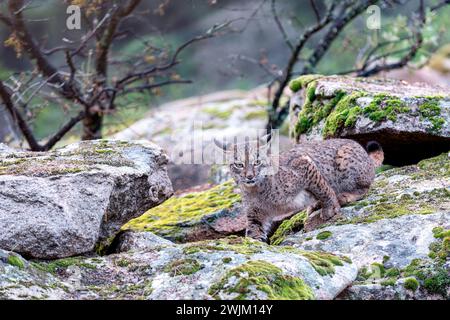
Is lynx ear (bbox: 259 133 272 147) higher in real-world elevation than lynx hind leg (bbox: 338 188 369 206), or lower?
higher

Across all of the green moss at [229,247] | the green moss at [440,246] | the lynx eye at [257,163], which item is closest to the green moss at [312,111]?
the lynx eye at [257,163]

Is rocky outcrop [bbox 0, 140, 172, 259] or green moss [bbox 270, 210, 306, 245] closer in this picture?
rocky outcrop [bbox 0, 140, 172, 259]

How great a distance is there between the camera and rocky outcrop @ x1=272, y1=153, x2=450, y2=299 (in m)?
5.75

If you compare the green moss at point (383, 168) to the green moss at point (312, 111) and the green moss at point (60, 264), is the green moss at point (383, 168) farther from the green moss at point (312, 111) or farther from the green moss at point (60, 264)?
the green moss at point (60, 264)

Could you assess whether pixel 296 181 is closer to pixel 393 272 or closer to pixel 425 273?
pixel 393 272

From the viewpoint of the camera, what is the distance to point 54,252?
19.1ft

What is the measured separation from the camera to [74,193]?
20.1ft

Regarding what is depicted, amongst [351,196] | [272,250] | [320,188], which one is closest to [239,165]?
[320,188]

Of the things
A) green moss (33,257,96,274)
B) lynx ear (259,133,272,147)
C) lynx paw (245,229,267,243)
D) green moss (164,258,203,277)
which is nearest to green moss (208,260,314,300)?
green moss (164,258,203,277)

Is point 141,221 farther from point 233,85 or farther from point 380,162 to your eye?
point 233,85

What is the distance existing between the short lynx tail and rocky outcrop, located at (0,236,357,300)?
2942 mm

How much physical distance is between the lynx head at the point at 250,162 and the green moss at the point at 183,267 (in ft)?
7.56

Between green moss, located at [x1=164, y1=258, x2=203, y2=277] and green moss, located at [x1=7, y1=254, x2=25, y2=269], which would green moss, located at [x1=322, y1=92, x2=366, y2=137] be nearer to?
green moss, located at [x1=164, y1=258, x2=203, y2=277]

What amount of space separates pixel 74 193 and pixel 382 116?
3.90 meters
